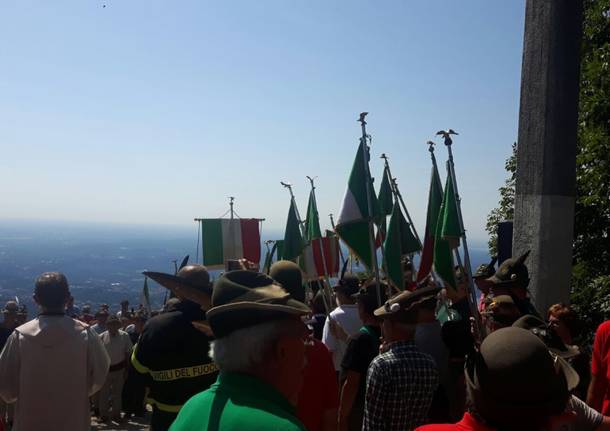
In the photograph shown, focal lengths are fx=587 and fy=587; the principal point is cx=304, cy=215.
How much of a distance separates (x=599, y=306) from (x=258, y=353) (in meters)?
9.42

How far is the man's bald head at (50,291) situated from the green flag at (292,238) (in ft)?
20.0

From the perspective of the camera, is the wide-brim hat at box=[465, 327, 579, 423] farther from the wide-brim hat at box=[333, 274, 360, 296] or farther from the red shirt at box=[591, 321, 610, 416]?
the wide-brim hat at box=[333, 274, 360, 296]

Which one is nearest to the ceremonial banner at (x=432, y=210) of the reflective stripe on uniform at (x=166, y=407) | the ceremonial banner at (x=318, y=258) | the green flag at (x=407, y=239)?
the green flag at (x=407, y=239)

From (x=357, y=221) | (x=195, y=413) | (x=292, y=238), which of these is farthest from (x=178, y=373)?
(x=292, y=238)

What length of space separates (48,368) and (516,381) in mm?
3311

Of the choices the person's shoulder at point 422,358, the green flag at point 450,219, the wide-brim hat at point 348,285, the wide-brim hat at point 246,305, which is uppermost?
the green flag at point 450,219

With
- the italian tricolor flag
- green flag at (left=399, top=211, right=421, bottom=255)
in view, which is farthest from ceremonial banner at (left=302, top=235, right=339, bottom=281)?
green flag at (left=399, top=211, right=421, bottom=255)

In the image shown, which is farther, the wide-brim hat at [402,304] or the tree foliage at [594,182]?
the tree foliage at [594,182]

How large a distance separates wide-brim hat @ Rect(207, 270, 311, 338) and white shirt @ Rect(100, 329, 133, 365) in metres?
8.19

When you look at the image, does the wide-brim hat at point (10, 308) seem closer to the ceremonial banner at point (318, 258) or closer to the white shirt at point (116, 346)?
the white shirt at point (116, 346)

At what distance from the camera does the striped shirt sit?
3.49m

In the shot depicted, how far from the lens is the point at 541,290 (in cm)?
666

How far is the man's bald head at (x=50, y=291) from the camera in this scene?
13.5 ft

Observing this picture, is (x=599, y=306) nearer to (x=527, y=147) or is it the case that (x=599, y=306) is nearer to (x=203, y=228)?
(x=527, y=147)
